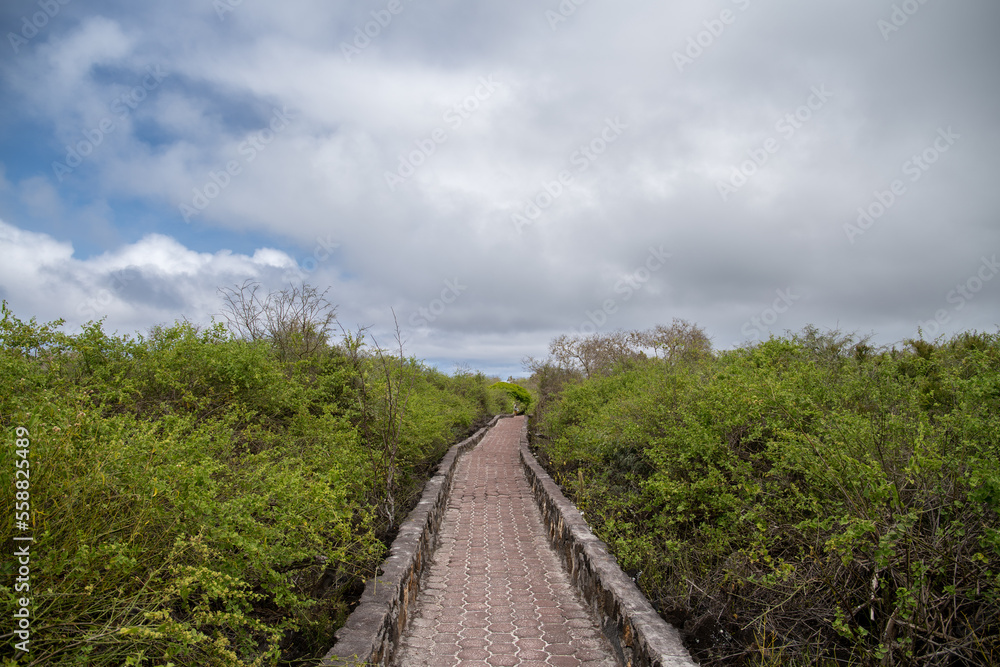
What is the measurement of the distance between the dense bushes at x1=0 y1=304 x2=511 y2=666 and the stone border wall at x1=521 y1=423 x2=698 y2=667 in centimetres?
207

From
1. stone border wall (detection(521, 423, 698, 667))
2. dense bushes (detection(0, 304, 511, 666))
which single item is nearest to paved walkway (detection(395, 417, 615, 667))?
stone border wall (detection(521, 423, 698, 667))

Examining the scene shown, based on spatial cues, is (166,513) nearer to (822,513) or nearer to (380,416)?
(822,513)

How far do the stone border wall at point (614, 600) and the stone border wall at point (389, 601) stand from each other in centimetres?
169

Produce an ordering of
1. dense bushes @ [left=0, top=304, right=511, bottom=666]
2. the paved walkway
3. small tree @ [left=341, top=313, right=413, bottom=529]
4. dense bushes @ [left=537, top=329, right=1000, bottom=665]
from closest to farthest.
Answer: dense bushes @ [left=0, top=304, right=511, bottom=666]
dense bushes @ [left=537, top=329, right=1000, bottom=665]
the paved walkway
small tree @ [left=341, top=313, right=413, bottom=529]

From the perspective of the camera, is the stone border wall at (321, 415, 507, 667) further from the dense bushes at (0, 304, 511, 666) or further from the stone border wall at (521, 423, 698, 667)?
the stone border wall at (521, 423, 698, 667)

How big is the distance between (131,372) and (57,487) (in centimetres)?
420

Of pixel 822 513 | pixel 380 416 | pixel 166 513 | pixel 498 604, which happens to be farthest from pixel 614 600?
pixel 380 416

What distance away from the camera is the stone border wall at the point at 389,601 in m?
3.46

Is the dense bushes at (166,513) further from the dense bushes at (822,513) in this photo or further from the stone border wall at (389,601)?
the dense bushes at (822,513)

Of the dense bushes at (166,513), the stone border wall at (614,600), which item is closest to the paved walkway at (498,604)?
the stone border wall at (614,600)

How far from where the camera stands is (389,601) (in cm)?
423

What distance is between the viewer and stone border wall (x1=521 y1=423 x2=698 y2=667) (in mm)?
3557

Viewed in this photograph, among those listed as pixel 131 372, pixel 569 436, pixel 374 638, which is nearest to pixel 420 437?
pixel 569 436

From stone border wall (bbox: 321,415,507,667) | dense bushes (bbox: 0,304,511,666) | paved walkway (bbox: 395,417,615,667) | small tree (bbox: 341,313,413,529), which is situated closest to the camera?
dense bushes (bbox: 0,304,511,666)
